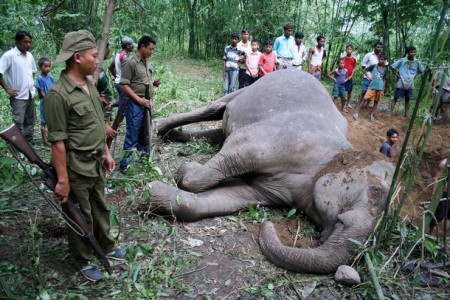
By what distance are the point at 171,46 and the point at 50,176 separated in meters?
17.4

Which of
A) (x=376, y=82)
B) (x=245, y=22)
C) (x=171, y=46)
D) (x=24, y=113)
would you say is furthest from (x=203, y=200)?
(x=171, y=46)

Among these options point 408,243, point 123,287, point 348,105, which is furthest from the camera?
point 348,105

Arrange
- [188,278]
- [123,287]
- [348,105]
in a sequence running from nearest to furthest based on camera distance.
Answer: [123,287] < [188,278] < [348,105]

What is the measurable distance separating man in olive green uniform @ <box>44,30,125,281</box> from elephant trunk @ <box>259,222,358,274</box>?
1405 mm

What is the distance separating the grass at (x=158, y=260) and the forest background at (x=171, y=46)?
14 millimetres

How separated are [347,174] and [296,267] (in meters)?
1.06

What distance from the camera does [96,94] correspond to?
2914 mm

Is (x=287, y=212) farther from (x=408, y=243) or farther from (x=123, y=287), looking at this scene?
(x=123, y=287)

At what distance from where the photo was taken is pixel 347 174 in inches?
148

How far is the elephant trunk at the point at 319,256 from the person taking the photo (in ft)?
10.3

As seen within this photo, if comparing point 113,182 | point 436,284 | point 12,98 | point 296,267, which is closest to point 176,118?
point 113,182

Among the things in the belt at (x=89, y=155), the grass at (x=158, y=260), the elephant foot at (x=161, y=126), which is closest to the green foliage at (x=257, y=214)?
the grass at (x=158, y=260)

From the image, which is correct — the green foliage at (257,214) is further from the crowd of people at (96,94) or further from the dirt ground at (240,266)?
the crowd of people at (96,94)

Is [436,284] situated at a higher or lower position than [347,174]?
lower
